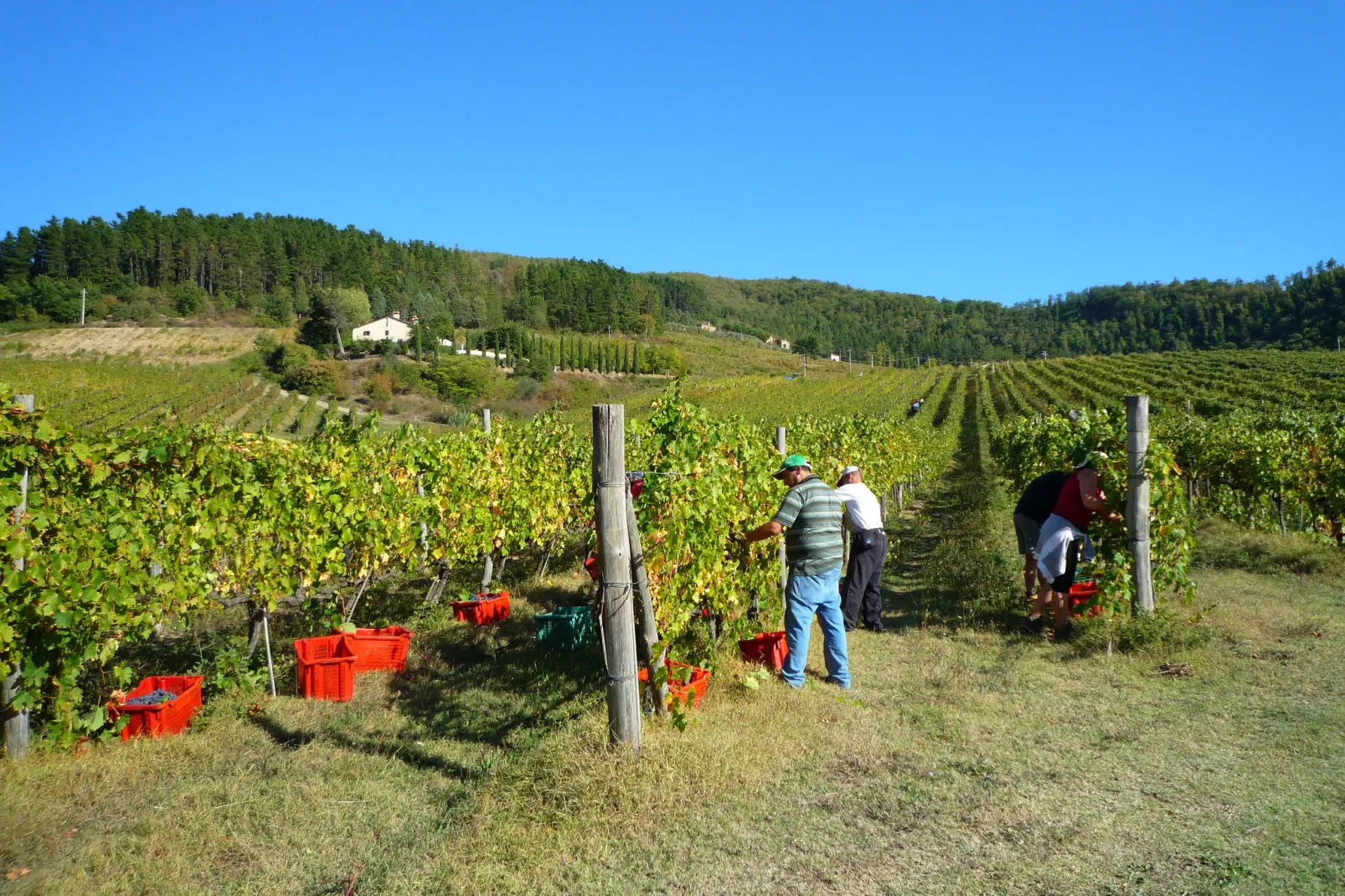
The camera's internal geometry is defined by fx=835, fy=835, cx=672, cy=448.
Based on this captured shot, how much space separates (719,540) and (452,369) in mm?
59451

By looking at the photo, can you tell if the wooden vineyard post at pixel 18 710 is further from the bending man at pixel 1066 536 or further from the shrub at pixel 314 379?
the shrub at pixel 314 379

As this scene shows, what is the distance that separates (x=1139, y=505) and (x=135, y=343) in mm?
Answer: 72871

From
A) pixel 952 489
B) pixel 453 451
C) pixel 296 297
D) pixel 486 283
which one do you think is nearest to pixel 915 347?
pixel 486 283

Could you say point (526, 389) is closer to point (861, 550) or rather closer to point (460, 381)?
point (460, 381)

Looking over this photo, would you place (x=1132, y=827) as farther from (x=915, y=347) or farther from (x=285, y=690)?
(x=915, y=347)

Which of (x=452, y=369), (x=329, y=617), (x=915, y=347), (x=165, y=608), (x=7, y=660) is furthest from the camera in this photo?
(x=915, y=347)

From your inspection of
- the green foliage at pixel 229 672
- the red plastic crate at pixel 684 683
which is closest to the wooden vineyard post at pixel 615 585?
the red plastic crate at pixel 684 683

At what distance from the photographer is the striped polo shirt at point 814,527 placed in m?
4.97

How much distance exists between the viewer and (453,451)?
25.7ft

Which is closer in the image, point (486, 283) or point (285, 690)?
point (285, 690)

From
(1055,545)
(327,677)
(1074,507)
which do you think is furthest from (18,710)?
(1074,507)

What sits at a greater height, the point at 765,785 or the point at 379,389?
the point at 379,389

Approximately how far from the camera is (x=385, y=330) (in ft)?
267

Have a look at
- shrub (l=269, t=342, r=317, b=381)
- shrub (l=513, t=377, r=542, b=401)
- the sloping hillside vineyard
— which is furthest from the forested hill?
the sloping hillside vineyard
